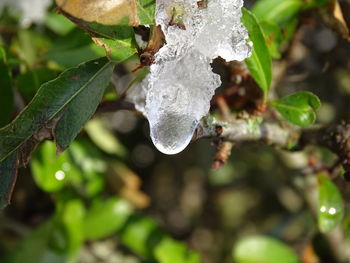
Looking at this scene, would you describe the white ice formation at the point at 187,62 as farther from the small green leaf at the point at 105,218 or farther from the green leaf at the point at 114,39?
the small green leaf at the point at 105,218

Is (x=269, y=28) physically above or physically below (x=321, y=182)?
above

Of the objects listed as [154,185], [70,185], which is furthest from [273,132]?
[154,185]

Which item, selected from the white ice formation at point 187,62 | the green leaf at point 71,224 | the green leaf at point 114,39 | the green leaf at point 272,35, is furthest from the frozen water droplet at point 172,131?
the green leaf at point 71,224

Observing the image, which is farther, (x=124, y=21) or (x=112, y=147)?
(x=112, y=147)

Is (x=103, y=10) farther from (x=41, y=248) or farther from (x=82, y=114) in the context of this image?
(x=41, y=248)

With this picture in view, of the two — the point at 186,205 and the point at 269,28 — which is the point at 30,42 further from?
the point at 186,205

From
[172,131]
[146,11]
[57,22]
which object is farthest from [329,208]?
[57,22]

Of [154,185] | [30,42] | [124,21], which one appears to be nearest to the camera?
[124,21]
